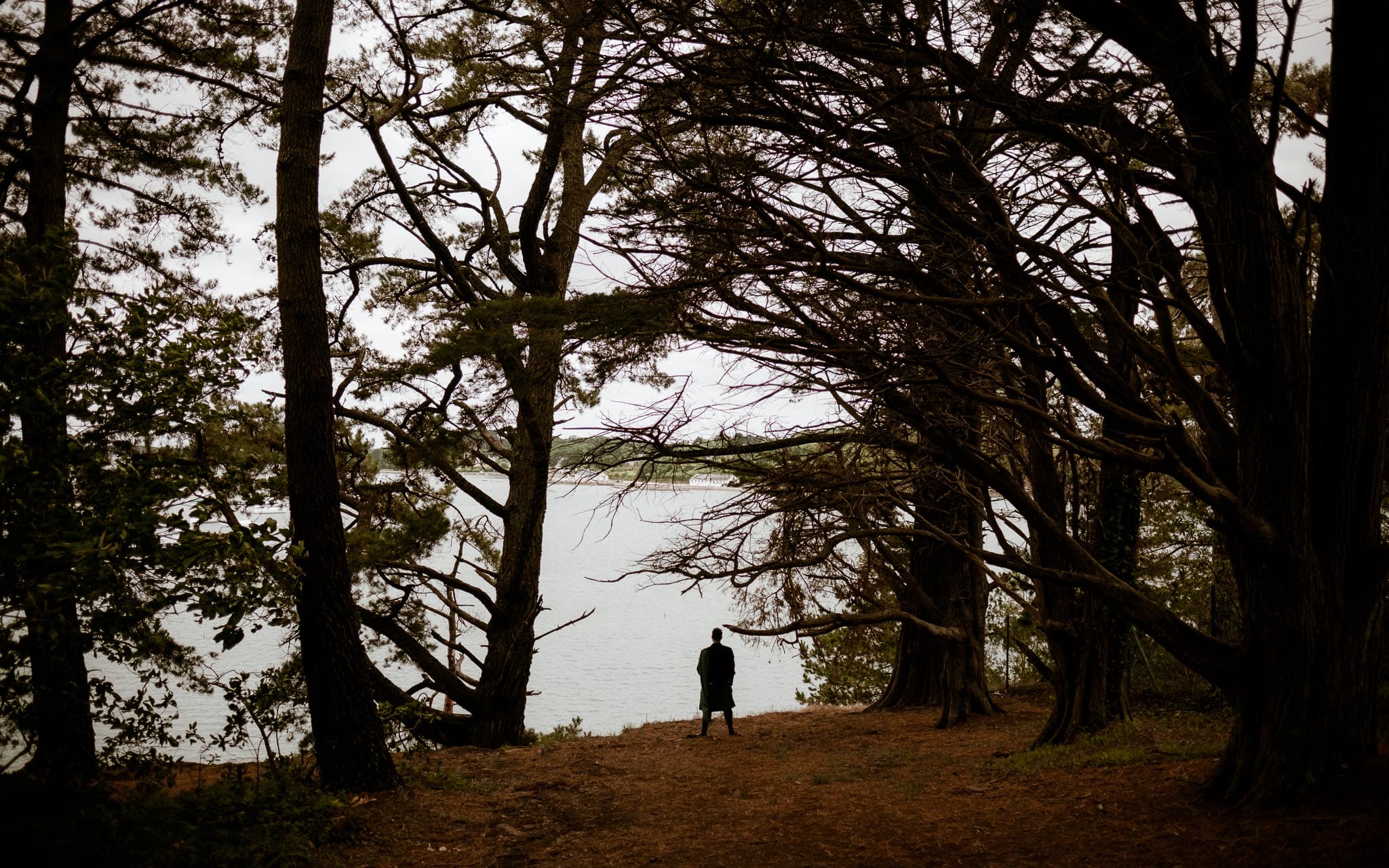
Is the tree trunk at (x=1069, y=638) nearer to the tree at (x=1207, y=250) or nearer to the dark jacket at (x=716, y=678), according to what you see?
the tree at (x=1207, y=250)

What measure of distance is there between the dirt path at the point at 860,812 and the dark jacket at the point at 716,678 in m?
1.64

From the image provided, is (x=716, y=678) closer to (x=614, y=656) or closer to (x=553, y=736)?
(x=553, y=736)

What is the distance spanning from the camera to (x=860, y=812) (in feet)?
20.2

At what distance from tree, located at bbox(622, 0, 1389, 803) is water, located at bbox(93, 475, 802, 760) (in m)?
3.59

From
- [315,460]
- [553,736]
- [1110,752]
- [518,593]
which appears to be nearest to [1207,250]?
[1110,752]

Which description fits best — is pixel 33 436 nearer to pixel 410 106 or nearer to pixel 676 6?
pixel 676 6

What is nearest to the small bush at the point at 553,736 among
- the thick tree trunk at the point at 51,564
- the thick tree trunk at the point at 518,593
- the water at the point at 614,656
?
the thick tree trunk at the point at 518,593

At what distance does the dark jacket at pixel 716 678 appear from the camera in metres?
10.8

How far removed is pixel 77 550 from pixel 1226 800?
20.6 ft

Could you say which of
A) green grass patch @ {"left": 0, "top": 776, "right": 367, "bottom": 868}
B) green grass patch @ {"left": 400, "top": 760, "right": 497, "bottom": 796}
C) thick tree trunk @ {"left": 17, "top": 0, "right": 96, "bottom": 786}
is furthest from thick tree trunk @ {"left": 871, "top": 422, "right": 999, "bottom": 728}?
thick tree trunk @ {"left": 17, "top": 0, "right": 96, "bottom": 786}

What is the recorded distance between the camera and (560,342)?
307 inches

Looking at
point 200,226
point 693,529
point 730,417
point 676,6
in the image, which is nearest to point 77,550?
point 676,6

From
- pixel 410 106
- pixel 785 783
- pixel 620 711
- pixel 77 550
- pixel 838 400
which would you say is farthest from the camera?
pixel 620 711

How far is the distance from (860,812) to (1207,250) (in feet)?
14.9
